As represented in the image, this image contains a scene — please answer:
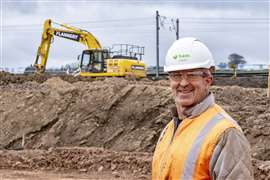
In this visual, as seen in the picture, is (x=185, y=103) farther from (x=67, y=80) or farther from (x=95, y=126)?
(x=67, y=80)

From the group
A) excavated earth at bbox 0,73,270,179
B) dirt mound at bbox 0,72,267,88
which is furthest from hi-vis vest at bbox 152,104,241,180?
dirt mound at bbox 0,72,267,88

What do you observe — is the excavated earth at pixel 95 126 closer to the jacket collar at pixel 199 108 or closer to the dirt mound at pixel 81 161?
the dirt mound at pixel 81 161

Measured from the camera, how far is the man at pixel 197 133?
232cm

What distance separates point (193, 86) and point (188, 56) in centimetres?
13

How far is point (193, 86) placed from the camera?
2562 mm

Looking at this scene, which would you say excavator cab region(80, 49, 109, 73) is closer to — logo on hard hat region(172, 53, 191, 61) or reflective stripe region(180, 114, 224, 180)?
logo on hard hat region(172, 53, 191, 61)

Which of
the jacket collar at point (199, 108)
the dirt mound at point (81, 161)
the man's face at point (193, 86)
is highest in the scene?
the man's face at point (193, 86)

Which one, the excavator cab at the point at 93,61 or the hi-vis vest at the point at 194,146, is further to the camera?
the excavator cab at the point at 93,61

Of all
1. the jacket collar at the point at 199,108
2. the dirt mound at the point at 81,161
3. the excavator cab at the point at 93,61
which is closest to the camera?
the jacket collar at the point at 199,108

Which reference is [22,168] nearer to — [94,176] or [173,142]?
[94,176]

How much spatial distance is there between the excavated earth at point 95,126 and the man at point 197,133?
840cm

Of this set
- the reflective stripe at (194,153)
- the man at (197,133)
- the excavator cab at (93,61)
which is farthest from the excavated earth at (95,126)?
the reflective stripe at (194,153)

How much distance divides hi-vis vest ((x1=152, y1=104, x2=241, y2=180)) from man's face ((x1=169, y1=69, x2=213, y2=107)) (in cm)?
7

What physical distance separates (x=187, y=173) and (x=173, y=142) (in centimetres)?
19
